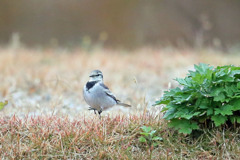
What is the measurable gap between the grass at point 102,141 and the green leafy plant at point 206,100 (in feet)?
0.58

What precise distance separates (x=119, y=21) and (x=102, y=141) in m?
10.1

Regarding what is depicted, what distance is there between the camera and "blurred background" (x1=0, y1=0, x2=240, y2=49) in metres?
13.5

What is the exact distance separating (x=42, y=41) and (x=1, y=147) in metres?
10.2

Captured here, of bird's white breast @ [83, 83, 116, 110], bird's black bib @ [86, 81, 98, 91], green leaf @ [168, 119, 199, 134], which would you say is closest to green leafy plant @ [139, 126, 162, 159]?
green leaf @ [168, 119, 199, 134]

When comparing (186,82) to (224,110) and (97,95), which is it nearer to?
(224,110)

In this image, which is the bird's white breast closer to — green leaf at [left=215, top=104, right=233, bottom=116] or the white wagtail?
the white wagtail

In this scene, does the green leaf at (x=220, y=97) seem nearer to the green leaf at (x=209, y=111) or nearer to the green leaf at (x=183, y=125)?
the green leaf at (x=209, y=111)

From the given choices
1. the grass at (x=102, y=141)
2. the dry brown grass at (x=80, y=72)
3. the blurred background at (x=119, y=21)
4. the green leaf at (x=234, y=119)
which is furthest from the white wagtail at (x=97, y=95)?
the blurred background at (x=119, y=21)

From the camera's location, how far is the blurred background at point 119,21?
13.5 meters

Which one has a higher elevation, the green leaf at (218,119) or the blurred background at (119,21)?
the blurred background at (119,21)

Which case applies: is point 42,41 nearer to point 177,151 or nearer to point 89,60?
point 89,60

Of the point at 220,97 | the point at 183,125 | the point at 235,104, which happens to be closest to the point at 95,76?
the point at 183,125

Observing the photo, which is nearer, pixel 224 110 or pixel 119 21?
pixel 224 110

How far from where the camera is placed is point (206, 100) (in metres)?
3.86
